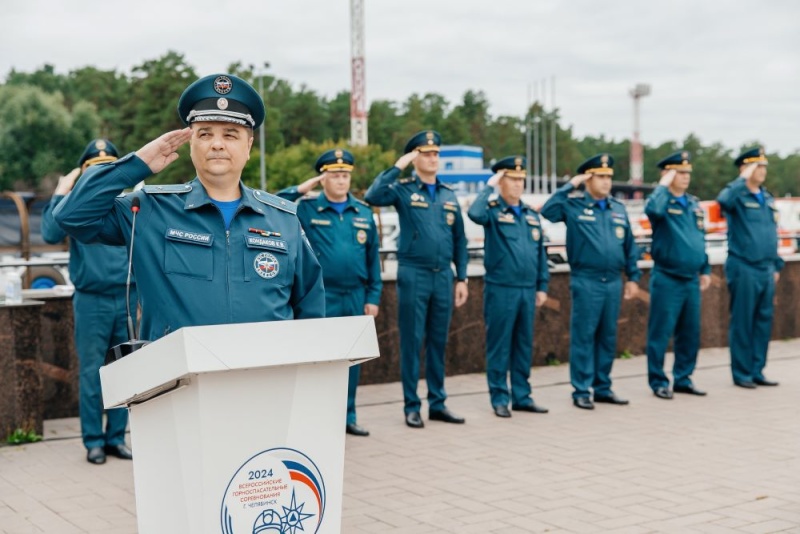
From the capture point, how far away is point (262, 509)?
2629 mm

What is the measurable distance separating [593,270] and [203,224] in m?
5.82

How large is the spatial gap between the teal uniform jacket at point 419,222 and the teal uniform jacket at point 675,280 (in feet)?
6.87

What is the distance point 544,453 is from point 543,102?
285 ft

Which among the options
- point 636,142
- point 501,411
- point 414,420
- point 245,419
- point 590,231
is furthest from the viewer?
point 636,142

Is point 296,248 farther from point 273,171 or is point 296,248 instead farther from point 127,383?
point 273,171

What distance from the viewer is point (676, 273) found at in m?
9.02

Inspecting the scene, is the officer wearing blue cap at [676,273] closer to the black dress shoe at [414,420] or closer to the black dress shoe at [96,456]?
the black dress shoe at [414,420]

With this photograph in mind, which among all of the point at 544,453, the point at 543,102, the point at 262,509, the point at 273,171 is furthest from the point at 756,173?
the point at 543,102

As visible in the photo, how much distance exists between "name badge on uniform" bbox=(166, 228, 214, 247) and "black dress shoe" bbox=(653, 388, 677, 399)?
649 centimetres

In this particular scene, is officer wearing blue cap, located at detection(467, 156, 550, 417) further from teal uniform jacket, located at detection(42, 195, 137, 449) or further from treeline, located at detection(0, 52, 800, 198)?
Answer: treeline, located at detection(0, 52, 800, 198)

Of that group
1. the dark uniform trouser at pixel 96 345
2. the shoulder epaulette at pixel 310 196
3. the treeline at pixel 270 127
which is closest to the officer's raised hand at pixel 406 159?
the shoulder epaulette at pixel 310 196

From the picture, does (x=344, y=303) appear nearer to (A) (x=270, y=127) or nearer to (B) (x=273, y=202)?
(B) (x=273, y=202)

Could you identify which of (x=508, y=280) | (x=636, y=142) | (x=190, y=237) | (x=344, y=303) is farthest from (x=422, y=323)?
(x=636, y=142)

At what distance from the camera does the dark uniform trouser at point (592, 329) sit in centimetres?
862
